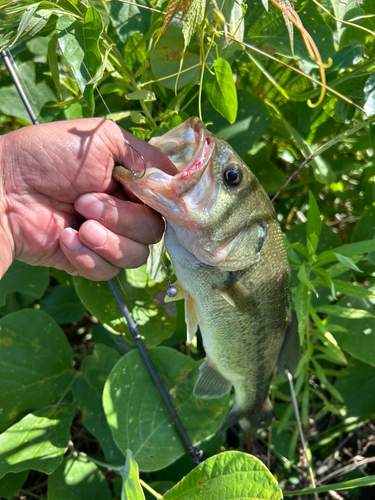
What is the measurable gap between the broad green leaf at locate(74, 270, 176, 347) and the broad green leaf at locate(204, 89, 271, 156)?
0.79 meters

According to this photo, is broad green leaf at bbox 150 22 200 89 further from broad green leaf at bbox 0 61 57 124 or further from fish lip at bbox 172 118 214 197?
broad green leaf at bbox 0 61 57 124

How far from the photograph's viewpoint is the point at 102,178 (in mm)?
1490

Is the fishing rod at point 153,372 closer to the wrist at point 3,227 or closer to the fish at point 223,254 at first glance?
the fish at point 223,254

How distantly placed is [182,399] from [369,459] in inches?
50.5

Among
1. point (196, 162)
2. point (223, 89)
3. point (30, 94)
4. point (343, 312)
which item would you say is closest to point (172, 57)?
point (223, 89)

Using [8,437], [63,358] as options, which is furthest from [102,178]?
[8,437]

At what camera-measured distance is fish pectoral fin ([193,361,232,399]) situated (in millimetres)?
1788

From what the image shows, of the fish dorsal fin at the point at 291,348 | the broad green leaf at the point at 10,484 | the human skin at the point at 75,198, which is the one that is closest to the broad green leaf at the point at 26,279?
the human skin at the point at 75,198

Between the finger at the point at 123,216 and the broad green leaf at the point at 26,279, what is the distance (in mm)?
813

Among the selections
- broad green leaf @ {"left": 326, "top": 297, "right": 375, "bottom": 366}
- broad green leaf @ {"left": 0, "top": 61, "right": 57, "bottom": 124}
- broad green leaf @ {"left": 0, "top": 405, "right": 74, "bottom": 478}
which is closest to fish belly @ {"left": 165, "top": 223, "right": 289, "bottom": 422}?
broad green leaf @ {"left": 326, "top": 297, "right": 375, "bottom": 366}

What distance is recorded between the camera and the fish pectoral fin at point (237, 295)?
148cm

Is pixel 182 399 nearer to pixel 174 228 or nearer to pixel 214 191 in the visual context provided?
pixel 174 228

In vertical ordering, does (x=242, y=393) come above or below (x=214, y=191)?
below

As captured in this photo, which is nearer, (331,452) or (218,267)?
(218,267)
